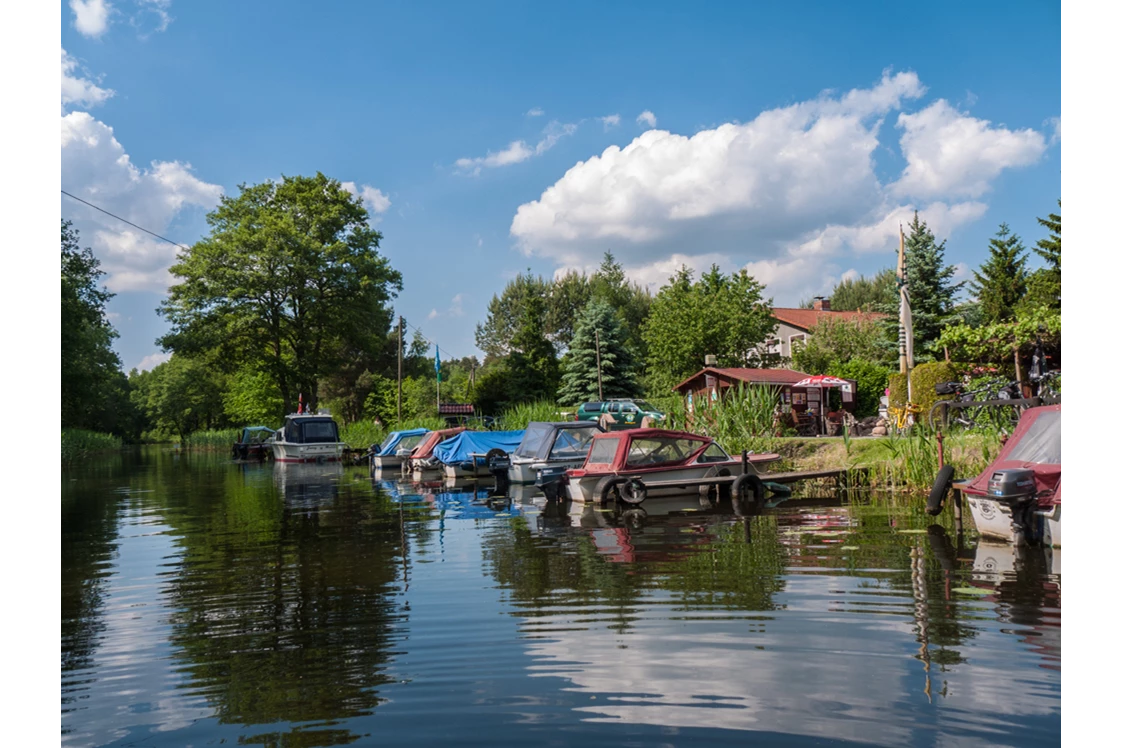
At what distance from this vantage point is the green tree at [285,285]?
51.6 m

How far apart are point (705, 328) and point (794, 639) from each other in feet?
154

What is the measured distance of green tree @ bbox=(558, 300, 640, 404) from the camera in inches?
2084

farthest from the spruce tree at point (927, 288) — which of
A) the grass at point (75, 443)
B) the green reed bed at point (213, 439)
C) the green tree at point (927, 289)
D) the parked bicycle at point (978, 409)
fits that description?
the green reed bed at point (213, 439)

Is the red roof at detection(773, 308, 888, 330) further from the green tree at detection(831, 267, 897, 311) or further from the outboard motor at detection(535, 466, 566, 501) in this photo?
the outboard motor at detection(535, 466, 566, 501)

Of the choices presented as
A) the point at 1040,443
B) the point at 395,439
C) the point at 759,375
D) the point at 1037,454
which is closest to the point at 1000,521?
the point at 1037,454

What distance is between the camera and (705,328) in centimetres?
5278

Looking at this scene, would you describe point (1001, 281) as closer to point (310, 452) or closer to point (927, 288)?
point (927, 288)

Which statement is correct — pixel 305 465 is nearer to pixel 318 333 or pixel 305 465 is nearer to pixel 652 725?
pixel 318 333

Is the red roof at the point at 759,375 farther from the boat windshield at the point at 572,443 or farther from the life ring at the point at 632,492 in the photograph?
the life ring at the point at 632,492

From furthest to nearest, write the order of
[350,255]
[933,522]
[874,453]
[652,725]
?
1. [350,255]
2. [874,453]
3. [933,522]
4. [652,725]

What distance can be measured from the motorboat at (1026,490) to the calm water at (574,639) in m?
0.52

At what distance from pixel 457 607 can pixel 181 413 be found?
349ft
